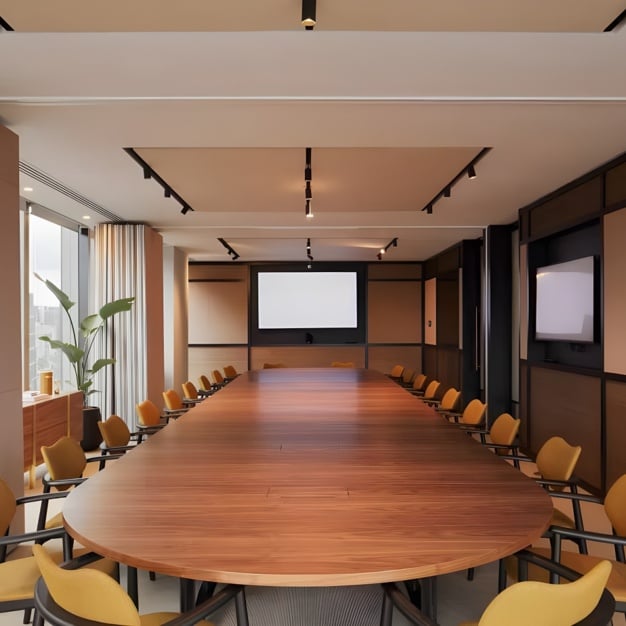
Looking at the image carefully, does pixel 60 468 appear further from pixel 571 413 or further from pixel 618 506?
pixel 571 413

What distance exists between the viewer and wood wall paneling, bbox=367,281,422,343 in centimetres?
1255

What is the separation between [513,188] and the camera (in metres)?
5.63

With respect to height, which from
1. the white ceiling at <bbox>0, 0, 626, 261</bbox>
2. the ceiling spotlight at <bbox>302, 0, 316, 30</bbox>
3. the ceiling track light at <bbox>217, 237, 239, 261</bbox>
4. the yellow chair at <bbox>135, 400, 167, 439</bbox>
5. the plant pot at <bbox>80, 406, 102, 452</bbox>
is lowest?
the plant pot at <bbox>80, 406, 102, 452</bbox>

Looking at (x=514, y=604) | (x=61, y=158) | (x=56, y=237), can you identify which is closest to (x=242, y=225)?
(x=56, y=237)

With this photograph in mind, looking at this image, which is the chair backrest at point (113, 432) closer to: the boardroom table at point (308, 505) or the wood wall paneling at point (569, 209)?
the boardroom table at point (308, 505)

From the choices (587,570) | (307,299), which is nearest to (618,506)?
(587,570)

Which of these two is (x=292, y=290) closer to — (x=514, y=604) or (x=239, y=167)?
(x=239, y=167)

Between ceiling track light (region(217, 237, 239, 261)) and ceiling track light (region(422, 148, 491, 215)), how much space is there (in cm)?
392

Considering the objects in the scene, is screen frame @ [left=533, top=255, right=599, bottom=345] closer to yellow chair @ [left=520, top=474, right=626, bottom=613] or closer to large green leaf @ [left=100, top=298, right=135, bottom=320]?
yellow chair @ [left=520, top=474, right=626, bottom=613]

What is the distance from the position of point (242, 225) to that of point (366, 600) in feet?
18.4

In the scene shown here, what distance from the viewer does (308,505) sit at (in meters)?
2.02

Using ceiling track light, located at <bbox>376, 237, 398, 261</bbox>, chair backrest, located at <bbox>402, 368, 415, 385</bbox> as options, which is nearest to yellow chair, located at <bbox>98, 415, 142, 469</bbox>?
chair backrest, located at <bbox>402, 368, 415, 385</bbox>

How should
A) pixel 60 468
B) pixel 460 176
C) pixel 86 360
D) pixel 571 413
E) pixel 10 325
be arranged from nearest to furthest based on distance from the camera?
1. pixel 60 468
2. pixel 10 325
3. pixel 460 176
4. pixel 571 413
5. pixel 86 360

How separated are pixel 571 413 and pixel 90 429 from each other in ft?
17.6
